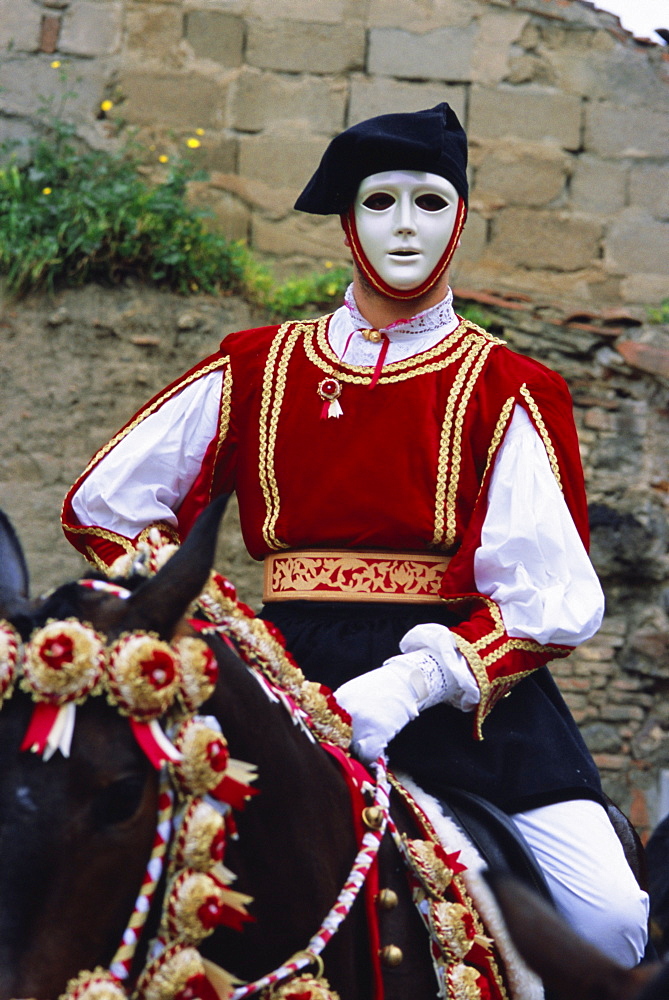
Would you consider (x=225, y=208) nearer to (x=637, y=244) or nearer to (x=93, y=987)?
(x=637, y=244)

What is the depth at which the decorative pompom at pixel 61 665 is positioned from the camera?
1.64 meters

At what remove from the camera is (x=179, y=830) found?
5.64 feet

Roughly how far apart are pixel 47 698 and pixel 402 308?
1.62 m

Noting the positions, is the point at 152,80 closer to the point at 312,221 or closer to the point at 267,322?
the point at 312,221

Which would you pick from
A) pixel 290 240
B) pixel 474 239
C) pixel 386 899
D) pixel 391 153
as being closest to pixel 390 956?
pixel 386 899

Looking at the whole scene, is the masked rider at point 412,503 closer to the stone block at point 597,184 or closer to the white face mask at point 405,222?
the white face mask at point 405,222

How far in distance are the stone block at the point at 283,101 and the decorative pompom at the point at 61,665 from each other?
6.06 m

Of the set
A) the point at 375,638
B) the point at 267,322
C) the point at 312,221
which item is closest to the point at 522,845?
the point at 375,638

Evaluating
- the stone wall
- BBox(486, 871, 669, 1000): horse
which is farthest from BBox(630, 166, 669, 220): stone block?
BBox(486, 871, 669, 1000): horse

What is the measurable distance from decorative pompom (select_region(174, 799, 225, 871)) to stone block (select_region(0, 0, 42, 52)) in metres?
6.31

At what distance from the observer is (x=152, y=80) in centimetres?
720

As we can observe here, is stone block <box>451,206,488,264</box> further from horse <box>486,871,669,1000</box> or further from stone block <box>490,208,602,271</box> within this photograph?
horse <box>486,871,669,1000</box>

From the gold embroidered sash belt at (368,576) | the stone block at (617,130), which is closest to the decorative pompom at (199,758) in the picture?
the gold embroidered sash belt at (368,576)

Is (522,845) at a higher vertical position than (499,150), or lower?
lower
